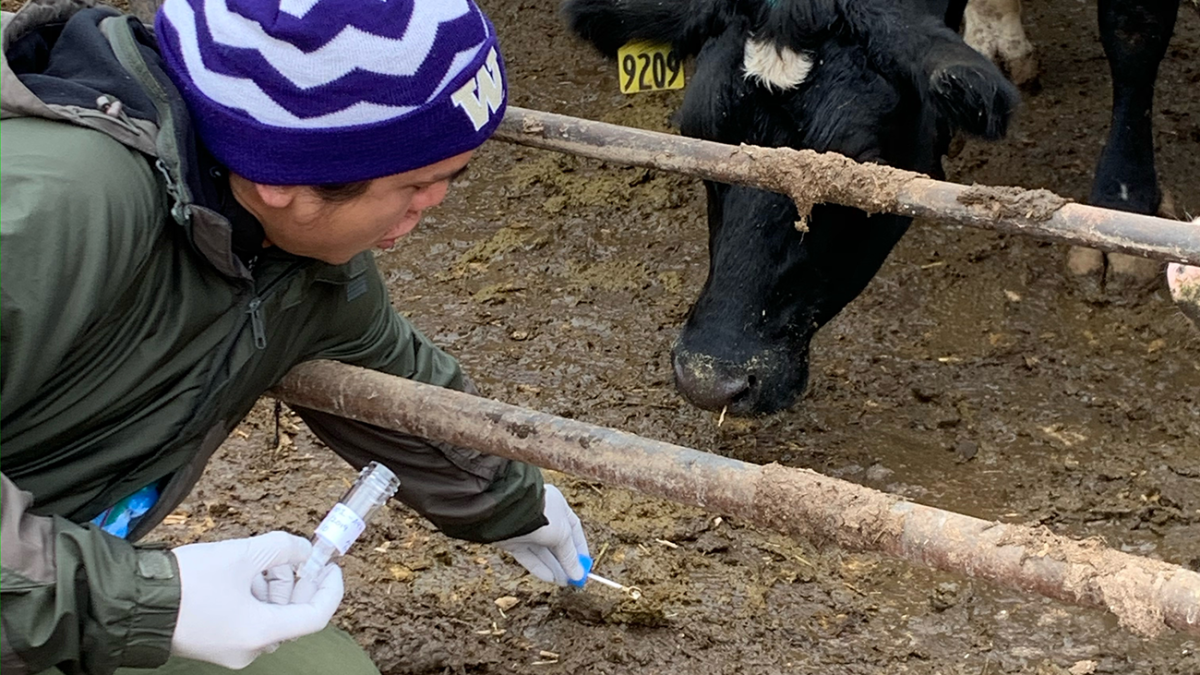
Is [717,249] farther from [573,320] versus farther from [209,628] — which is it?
[209,628]

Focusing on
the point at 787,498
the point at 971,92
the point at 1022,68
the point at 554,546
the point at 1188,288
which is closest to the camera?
the point at 787,498

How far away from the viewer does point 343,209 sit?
1711 mm

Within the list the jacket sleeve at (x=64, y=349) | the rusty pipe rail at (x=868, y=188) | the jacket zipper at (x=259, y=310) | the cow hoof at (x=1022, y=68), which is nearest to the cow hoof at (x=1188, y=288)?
the rusty pipe rail at (x=868, y=188)

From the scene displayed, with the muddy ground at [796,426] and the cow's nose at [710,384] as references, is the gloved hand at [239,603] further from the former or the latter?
the cow's nose at [710,384]

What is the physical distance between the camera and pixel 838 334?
4.21 m

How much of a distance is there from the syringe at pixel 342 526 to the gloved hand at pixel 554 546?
2.28 feet

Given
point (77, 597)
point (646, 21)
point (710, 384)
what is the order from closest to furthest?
point (77, 597) → point (710, 384) → point (646, 21)

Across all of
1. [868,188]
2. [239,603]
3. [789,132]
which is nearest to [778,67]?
[789,132]

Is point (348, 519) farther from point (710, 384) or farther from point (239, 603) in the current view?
point (710, 384)

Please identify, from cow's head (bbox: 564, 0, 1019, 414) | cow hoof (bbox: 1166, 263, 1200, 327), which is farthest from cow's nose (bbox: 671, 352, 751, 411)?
cow hoof (bbox: 1166, 263, 1200, 327)

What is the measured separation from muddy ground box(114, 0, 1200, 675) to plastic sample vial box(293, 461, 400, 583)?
109 cm

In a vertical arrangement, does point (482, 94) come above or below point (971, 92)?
above

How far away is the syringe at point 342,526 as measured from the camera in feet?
5.77

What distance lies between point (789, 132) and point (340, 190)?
186 centimetres
